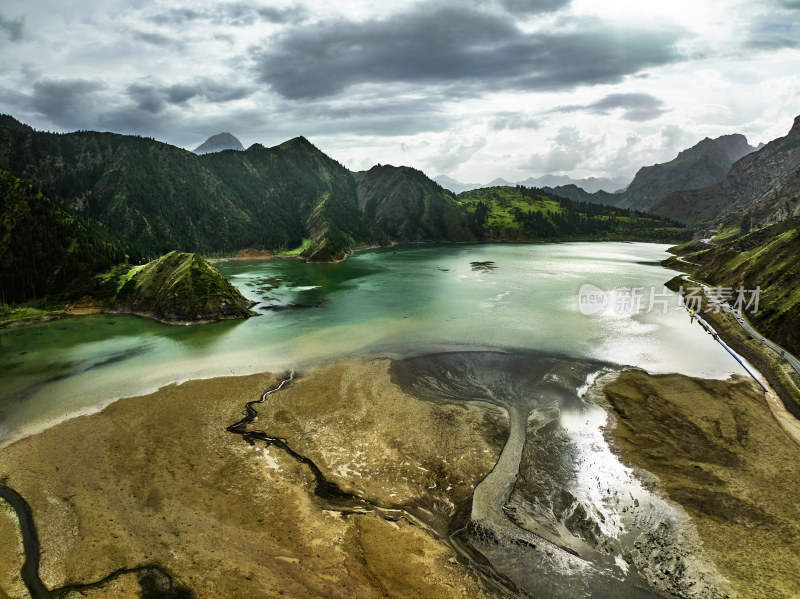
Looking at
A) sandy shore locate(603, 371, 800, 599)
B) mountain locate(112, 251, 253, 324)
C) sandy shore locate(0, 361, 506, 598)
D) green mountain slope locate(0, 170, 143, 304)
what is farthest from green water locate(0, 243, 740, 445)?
green mountain slope locate(0, 170, 143, 304)

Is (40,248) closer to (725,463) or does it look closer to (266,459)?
(266,459)

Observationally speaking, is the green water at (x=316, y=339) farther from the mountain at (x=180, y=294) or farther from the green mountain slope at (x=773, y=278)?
the green mountain slope at (x=773, y=278)

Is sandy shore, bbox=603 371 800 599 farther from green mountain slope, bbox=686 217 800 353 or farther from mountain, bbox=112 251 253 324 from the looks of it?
mountain, bbox=112 251 253 324

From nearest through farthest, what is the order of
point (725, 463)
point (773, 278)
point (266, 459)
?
point (725, 463) → point (266, 459) → point (773, 278)

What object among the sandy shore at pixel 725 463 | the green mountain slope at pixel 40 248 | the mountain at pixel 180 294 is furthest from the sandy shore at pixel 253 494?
the green mountain slope at pixel 40 248

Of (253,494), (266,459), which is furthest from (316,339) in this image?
(253,494)

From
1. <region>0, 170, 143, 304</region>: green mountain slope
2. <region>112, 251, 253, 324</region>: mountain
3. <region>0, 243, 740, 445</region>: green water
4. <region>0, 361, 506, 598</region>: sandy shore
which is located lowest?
<region>0, 361, 506, 598</region>: sandy shore

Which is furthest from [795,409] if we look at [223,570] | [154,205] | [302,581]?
[154,205]

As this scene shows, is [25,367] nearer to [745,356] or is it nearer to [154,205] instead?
[745,356]
